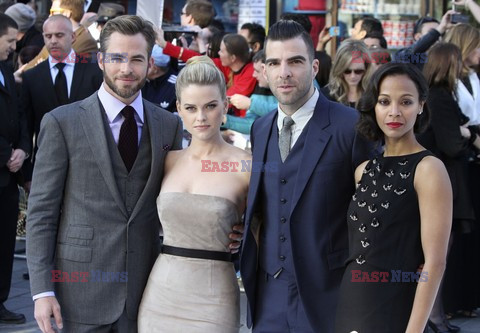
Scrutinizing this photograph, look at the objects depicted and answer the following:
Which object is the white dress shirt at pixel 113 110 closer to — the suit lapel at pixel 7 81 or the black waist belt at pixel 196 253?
the black waist belt at pixel 196 253

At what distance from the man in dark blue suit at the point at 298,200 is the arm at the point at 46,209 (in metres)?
0.91

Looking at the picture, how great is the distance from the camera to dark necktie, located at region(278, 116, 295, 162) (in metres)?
3.88

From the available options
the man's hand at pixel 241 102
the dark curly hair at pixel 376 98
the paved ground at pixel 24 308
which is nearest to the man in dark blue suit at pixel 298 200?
the dark curly hair at pixel 376 98

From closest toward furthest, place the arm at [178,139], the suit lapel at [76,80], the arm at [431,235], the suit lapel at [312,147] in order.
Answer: the arm at [431,235] → the suit lapel at [312,147] → the arm at [178,139] → the suit lapel at [76,80]

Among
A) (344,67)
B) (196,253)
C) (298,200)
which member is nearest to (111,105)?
(196,253)

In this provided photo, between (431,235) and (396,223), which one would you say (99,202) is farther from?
(431,235)

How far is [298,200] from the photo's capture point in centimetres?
373

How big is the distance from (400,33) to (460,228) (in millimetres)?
5233

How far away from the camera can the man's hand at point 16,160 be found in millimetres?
6727

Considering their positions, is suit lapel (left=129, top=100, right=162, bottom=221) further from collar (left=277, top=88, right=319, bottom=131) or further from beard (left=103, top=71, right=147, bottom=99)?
collar (left=277, top=88, right=319, bottom=131)

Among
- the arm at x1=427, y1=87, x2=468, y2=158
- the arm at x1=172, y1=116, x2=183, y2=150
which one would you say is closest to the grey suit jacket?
the arm at x1=172, y1=116, x2=183, y2=150

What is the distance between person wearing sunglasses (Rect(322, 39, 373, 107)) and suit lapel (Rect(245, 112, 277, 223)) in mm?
2713

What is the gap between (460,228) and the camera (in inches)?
250

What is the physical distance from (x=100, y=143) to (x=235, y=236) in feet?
2.58
